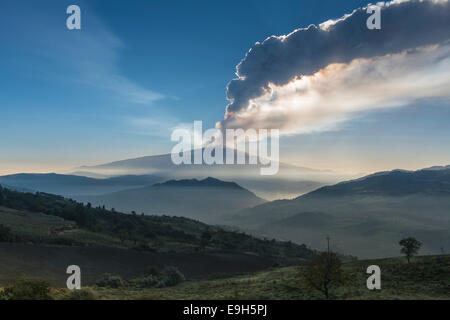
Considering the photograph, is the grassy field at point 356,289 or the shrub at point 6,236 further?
the shrub at point 6,236

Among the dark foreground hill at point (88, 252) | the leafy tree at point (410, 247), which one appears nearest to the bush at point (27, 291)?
the dark foreground hill at point (88, 252)

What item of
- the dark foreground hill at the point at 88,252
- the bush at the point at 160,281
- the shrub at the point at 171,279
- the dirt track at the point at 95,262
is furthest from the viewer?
the dark foreground hill at the point at 88,252

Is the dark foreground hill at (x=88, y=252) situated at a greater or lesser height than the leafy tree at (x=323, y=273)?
lesser

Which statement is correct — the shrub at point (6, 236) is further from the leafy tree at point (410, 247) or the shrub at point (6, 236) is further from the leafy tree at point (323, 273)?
the leafy tree at point (410, 247)

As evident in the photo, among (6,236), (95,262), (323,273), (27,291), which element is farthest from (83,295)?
(6,236)

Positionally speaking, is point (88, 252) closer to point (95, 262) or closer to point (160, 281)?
point (95, 262)

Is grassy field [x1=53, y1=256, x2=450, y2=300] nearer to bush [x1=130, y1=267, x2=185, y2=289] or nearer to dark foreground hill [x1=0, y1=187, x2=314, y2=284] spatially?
bush [x1=130, y1=267, x2=185, y2=289]
